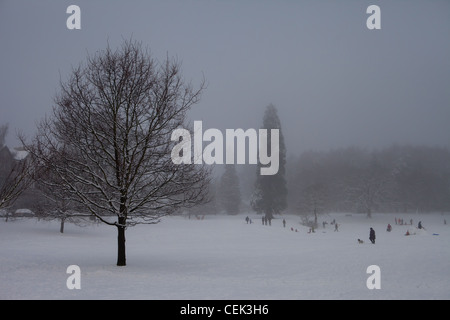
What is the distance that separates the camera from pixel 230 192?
3044 inches

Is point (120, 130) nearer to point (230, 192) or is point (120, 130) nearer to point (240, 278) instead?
point (240, 278)

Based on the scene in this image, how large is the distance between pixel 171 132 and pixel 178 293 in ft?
22.9

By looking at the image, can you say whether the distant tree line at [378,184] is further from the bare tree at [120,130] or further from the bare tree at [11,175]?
the bare tree at [120,130]

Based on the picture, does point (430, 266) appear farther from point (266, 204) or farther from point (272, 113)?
point (272, 113)

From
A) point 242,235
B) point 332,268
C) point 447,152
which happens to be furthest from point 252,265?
point 447,152

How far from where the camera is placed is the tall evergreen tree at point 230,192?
77062mm

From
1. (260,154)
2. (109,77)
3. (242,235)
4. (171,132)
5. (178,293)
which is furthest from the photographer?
(260,154)

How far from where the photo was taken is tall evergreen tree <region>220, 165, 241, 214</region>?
7706 centimetres

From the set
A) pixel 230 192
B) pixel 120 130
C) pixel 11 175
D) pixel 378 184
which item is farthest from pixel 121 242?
pixel 378 184

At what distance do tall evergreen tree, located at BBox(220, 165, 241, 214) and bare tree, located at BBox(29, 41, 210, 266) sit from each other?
62768 millimetres

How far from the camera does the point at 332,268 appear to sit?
15844mm

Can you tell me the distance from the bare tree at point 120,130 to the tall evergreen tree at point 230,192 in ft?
206

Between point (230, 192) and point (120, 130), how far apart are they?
64141 mm

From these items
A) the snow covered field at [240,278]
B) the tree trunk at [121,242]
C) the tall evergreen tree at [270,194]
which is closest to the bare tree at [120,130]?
the tree trunk at [121,242]
